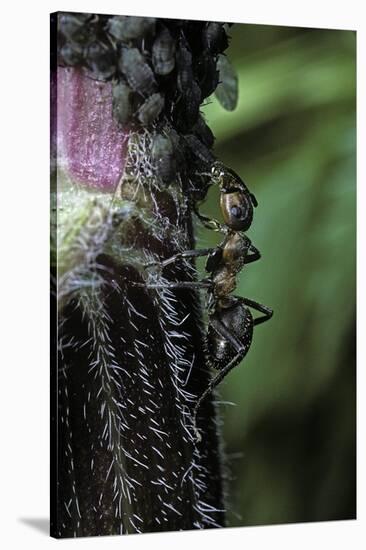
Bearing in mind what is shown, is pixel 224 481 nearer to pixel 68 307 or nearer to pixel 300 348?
pixel 300 348

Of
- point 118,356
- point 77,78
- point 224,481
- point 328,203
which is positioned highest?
point 77,78

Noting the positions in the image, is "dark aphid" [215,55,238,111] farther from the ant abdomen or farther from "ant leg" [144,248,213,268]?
the ant abdomen

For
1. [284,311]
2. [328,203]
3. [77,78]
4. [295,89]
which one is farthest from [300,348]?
[77,78]

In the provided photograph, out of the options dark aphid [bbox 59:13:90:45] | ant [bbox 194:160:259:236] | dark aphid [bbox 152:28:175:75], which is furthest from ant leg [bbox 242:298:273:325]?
dark aphid [bbox 59:13:90:45]

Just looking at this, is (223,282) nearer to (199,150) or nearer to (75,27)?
(199,150)

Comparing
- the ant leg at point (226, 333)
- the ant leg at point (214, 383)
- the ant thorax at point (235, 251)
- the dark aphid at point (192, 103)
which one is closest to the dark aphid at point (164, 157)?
the dark aphid at point (192, 103)

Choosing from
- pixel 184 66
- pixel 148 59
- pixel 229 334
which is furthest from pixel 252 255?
pixel 148 59
